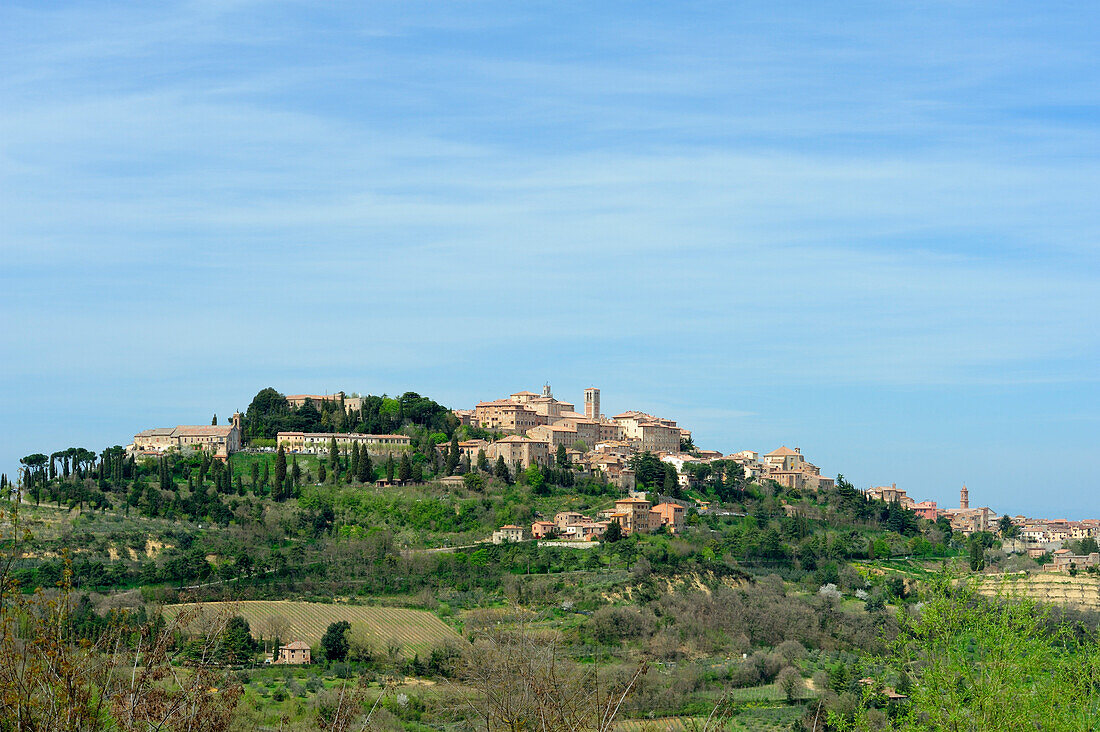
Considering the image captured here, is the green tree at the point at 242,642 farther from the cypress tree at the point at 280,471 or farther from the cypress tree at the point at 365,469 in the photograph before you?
the cypress tree at the point at 365,469

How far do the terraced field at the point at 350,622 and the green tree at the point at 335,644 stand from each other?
1112 millimetres

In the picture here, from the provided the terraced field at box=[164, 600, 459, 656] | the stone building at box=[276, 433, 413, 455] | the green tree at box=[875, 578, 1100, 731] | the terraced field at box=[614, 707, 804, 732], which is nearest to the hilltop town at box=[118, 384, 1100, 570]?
the stone building at box=[276, 433, 413, 455]

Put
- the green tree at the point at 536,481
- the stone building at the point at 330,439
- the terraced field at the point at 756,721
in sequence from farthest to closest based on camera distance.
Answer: the stone building at the point at 330,439
the green tree at the point at 536,481
the terraced field at the point at 756,721

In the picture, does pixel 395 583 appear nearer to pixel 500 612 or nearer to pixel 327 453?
pixel 500 612

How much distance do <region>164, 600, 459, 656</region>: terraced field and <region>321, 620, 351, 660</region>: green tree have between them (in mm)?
1112

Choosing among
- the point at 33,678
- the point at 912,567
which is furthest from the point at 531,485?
the point at 33,678

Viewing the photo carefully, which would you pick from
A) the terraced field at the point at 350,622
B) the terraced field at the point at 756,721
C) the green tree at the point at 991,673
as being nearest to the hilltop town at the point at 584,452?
the terraced field at the point at 350,622

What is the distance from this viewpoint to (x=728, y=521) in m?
63.7

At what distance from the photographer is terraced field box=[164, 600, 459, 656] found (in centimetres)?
4088

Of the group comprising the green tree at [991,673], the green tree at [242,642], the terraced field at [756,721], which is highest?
the green tree at [991,673]

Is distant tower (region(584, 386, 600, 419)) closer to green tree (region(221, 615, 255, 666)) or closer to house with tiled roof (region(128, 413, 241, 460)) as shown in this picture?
house with tiled roof (region(128, 413, 241, 460))

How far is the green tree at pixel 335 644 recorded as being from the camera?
39.2 metres

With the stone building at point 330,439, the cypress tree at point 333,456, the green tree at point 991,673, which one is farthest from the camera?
the stone building at point 330,439

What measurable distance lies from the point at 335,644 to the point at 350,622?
3880mm
